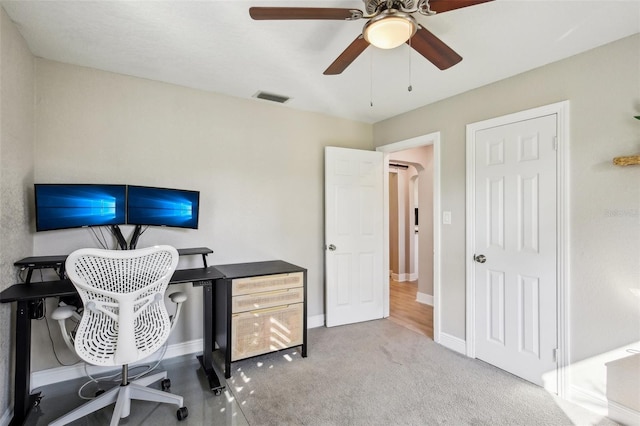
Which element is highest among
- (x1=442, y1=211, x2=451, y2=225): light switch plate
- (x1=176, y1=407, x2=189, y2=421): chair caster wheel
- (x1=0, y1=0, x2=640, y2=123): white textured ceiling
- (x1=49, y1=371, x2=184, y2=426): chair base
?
(x1=0, y1=0, x2=640, y2=123): white textured ceiling

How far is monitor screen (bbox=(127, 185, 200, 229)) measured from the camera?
2457mm

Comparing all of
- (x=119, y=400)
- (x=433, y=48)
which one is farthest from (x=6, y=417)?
(x=433, y=48)

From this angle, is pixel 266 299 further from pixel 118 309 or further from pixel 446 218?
pixel 446 218

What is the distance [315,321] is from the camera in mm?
3621

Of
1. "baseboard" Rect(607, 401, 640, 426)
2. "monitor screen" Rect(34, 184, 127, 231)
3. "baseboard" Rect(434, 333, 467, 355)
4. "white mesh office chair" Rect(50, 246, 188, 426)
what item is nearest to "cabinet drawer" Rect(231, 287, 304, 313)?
"white mesh office chair" Rect(50, 246, 188, 426)

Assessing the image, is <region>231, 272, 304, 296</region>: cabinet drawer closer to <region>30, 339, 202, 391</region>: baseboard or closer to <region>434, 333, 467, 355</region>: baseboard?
<region>30, 339, 202, 391</region>: baseboard

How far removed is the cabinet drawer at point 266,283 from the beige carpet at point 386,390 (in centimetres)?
67

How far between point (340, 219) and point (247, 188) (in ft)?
3.68

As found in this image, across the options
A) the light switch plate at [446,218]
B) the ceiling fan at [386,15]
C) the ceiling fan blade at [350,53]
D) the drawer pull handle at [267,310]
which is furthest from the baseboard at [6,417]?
the light switch plate at [446,218]

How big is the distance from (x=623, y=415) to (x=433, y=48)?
2537mm

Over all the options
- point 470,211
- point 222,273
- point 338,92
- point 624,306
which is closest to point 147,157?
point 222,273

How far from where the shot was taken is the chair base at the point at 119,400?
1.82 metres

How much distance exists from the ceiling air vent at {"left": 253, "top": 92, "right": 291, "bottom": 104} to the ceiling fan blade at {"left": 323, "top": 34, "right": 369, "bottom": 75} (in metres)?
1.28

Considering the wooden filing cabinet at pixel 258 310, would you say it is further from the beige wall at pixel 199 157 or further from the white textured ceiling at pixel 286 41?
the white textured ceiling at pixel 286 41
